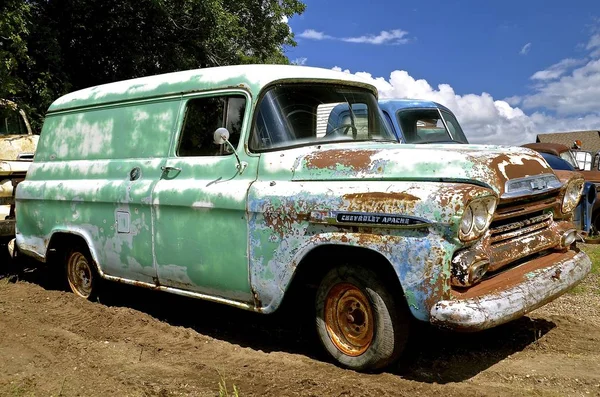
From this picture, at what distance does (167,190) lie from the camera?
489cm

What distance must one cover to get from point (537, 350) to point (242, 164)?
256cm

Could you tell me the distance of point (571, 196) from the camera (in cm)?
459

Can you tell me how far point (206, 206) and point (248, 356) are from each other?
1.17m

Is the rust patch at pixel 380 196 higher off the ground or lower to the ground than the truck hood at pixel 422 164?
lower

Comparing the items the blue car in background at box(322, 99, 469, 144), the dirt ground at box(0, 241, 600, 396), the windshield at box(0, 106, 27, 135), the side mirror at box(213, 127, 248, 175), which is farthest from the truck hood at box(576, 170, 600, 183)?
the windshield at box(0, 106, 27, 135)

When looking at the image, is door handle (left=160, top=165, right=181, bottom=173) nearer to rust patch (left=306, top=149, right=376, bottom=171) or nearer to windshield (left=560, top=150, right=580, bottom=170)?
rust patch (left=306, top=149, right=376, bottom=171)

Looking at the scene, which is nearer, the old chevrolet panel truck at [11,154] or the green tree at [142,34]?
the old chevrolet panel truck at [11,154]

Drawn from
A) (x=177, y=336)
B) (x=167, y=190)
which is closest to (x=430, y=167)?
(x=167, y=190)

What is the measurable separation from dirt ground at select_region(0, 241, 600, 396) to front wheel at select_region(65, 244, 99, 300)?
202 millimetres

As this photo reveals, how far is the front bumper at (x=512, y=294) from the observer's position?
3362 millimetres

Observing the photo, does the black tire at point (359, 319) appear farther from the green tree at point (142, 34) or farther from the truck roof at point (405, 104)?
the green tree at point (142, 34)

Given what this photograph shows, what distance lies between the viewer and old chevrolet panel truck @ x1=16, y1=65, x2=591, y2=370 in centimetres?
351

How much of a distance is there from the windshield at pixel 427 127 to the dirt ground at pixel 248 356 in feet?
10.6

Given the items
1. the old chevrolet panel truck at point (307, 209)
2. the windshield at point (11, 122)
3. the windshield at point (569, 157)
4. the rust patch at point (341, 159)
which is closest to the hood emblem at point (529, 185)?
the old chevrolet panel truck at point (307, 209)
